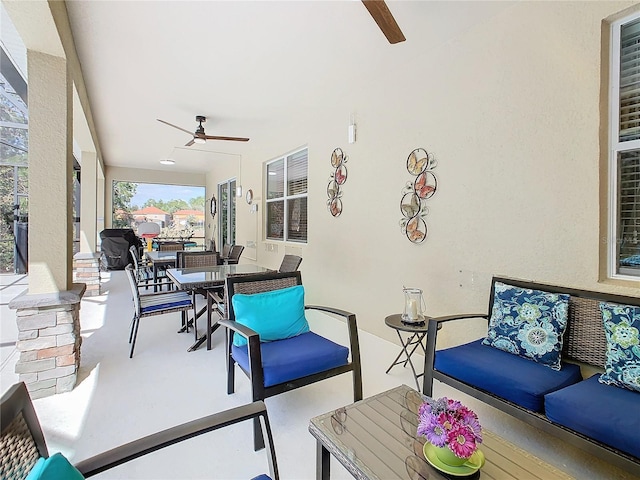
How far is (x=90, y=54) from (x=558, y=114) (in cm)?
398

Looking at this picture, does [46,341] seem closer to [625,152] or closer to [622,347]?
[622,347]

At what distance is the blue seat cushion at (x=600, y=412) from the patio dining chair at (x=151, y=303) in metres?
3.12

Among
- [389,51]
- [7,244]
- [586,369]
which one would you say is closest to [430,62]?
[389,51]

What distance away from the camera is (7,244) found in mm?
6035

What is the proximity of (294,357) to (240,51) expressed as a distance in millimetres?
2704

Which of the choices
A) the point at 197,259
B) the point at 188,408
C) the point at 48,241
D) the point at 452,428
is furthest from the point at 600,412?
the point at 197,259

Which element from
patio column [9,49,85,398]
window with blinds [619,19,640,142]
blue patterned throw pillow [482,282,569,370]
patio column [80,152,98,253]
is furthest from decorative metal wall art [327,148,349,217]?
patio column [80,152,98,253]

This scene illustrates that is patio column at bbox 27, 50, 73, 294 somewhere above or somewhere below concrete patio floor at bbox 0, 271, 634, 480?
above

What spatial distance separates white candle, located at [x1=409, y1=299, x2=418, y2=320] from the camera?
2562 millimetres

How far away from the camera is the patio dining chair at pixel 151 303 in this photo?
3090 millimetres

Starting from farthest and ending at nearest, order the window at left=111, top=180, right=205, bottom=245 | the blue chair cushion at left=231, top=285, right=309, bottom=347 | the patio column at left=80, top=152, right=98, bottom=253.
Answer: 1. the window at left=111, top=180, right=205, bottom=245
2. the patio column at left=80, top=152, right=98, bottom=253
3. the blue chair cushion at left=231, top=285, right=309, bottom=347

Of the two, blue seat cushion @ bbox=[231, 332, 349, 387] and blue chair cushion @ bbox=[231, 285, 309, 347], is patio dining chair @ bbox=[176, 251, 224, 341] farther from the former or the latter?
blue seat cushion @ bbox=[231, 332, 349, 387]

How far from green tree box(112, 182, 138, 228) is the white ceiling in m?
5.47

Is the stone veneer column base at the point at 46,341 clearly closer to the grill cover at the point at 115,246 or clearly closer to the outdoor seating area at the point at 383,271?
the outdoor seating area at the point at 383,271
